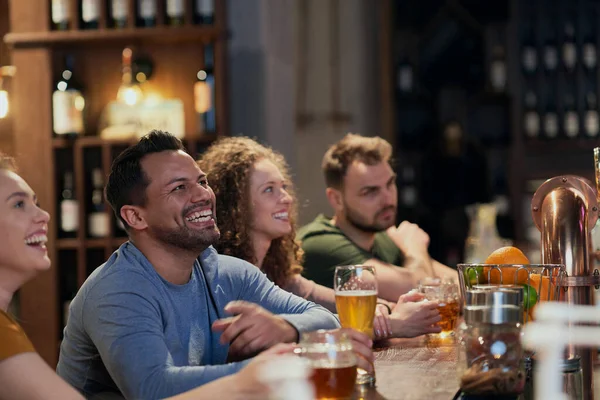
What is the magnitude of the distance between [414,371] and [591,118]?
15.3 ft

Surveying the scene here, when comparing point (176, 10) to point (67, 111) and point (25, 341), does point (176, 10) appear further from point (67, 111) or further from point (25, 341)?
point (25, 341)

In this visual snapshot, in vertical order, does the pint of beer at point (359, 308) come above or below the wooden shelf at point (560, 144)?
below

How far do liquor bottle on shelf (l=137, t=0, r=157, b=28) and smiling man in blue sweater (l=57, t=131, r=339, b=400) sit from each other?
222 centimetres

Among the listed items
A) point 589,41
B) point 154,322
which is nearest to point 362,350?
point 154,322

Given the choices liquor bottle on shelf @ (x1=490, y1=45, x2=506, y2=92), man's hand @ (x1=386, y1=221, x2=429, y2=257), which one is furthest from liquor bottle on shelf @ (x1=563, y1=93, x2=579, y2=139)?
man's hand @ (x1=386, y1=221, x2=429, y2=257)

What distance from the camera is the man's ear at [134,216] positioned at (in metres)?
1.92

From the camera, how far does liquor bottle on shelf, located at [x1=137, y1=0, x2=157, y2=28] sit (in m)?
4.04

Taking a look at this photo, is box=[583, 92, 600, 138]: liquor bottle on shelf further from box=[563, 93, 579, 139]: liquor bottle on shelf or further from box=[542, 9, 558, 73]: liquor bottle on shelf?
box=[542, 9, 558, 73]: liquor bottle on shelf

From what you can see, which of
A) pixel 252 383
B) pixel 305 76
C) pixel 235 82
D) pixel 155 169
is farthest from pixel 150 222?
pixel 305 76

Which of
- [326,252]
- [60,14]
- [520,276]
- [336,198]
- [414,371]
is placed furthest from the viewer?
[60,14]

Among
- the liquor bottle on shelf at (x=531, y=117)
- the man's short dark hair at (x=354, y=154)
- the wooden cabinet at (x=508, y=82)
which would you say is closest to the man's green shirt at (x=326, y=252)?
the man's short dark hair at (x=354, y=154)

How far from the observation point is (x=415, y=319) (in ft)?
7.00

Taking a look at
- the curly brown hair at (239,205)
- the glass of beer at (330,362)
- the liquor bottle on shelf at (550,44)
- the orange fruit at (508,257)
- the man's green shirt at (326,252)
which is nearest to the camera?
the glass of beer at (330,362)

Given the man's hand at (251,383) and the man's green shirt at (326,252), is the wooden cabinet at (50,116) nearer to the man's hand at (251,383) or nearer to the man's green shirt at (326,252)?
the man's green shirt at (326,252)
